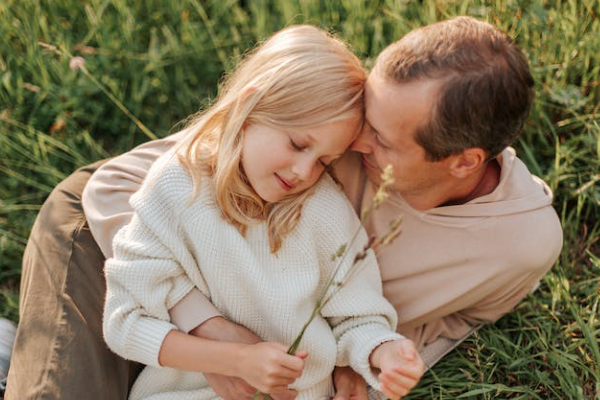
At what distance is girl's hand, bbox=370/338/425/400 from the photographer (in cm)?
181

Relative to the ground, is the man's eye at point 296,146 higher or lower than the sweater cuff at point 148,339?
higher

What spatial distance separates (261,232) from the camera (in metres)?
2.19

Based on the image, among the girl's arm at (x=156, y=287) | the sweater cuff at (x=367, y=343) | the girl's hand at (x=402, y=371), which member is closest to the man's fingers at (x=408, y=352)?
the girl's hand at (x=402, y=371)

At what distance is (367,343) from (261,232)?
18.2 inches

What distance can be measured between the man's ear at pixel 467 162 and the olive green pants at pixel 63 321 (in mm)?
1261

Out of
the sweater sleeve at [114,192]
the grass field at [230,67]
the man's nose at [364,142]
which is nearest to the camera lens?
the man's nose at [364,142]

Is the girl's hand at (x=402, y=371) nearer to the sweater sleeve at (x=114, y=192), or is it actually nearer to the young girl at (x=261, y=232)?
the young girl at (x=261, y=232)

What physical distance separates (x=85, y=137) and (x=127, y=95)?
356mm

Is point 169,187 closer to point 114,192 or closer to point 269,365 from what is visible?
point 114,192

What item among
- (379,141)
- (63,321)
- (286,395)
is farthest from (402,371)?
(63,321)

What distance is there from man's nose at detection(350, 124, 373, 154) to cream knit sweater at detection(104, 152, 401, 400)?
0.57ft

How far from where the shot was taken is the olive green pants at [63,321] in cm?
221

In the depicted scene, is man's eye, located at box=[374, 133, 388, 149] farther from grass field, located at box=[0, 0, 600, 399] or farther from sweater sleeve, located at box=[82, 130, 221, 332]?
grass field, located at box=[0, 0, 600, 399]

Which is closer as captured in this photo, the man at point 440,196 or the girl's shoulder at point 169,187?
the man at point 440,196
